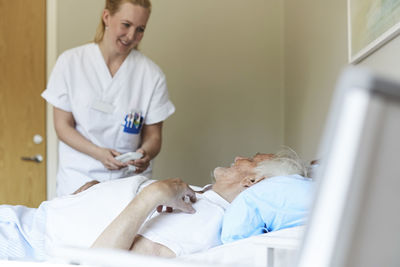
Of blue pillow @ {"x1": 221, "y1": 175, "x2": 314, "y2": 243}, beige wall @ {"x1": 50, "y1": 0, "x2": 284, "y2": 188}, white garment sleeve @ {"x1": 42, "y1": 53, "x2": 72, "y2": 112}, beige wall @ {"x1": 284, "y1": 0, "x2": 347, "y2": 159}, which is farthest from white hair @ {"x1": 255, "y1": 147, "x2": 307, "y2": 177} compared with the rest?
beige wall @ {"x1": 50, "y1": 0, "x2": 284, "y2": 188}

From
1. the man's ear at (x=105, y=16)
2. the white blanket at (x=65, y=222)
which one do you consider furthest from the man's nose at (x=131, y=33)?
the white blanket at (x=65, y=222)

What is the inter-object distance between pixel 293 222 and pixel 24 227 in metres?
0.95

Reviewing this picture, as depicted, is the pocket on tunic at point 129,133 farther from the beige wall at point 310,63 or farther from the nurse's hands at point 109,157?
the beige wall at point 310,63

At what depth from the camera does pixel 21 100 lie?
10.6ft

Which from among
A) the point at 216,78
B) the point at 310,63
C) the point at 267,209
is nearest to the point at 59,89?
the point at 267,209

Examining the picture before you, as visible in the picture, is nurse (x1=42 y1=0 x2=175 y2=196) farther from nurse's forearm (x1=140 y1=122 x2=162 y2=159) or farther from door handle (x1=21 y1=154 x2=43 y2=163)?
door handle (x1=21 y1=154 x2=43 y2=163)

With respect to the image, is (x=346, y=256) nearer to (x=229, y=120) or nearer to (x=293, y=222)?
(x=293, y=222)

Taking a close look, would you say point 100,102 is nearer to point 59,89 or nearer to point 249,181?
point 59,89

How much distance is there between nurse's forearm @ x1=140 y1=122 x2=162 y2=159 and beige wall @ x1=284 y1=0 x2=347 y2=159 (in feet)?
2.91

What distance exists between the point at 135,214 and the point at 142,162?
997 mm

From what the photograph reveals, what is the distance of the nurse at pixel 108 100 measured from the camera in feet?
7.40

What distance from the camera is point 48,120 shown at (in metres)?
3.33

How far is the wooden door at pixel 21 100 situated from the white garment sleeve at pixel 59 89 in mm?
1027

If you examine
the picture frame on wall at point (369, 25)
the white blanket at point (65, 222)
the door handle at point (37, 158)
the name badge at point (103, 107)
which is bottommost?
the door handle at point (37, 158)
